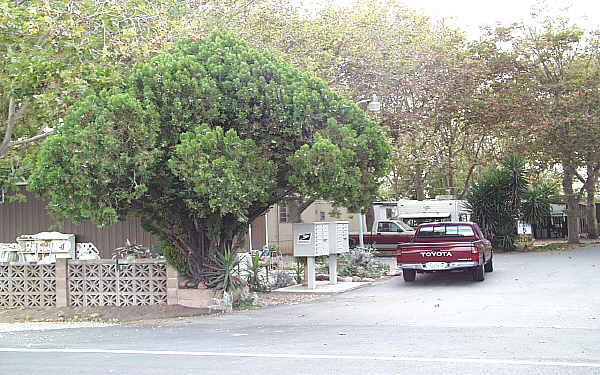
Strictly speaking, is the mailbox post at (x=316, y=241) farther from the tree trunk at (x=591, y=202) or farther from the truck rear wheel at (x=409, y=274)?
the tree trunk at (x=591, y=202)

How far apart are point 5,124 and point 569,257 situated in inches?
760

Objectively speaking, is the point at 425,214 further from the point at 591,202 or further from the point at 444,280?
the point at 591,202

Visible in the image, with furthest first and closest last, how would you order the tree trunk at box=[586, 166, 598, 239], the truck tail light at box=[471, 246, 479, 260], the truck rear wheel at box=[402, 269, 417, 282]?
the tree trunk at box=[586, 166, 598, 239] < the truck rear wheel at box=[402, 269, 417, 282] < the truck tail light at box=[471, 246, 479, 260]

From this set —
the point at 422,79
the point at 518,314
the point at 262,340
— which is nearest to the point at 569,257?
the point at 422,79

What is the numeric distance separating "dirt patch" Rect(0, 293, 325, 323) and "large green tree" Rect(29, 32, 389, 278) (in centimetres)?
109

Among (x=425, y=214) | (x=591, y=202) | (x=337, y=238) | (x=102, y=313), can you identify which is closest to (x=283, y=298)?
(x=337, y=238)

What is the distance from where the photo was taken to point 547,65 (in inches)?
1180

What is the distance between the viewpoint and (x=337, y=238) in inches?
663

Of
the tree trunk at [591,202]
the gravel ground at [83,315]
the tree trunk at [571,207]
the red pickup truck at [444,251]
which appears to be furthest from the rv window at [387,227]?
the gravel ground at [83,315]

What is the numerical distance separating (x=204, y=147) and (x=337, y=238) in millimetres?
6353

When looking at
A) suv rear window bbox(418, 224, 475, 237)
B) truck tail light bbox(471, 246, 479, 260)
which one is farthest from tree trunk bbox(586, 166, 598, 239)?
truck tail light bbox(471, 246, 479, 260)

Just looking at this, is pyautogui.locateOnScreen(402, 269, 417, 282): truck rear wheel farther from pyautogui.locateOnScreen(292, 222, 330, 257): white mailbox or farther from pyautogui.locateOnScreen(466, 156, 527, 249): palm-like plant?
→ pyautogui.locateOnScreen(466, 156, 527, 249): palm-like plant

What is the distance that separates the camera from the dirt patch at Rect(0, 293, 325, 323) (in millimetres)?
12727

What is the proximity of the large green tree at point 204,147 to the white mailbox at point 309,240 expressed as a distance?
2.64 m
